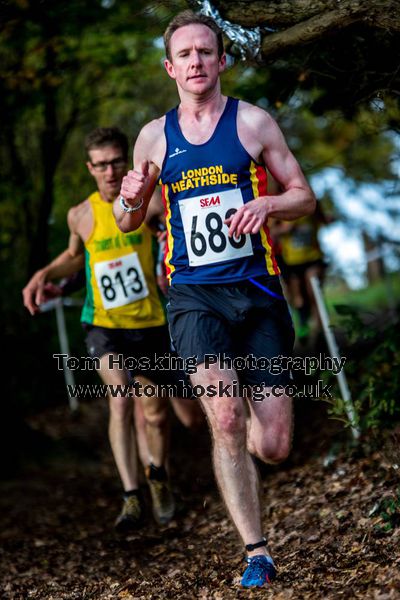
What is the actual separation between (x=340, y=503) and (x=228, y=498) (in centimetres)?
136

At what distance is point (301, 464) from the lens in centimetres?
641

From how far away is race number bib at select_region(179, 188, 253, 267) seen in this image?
3.93 metres

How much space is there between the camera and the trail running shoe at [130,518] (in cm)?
566

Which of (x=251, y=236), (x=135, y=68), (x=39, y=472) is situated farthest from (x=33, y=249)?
(x=251, y=236)

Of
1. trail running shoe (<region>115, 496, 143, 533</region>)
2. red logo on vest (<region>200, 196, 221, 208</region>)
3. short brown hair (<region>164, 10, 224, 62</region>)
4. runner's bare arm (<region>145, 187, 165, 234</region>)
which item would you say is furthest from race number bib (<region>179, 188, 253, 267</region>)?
trail running shoe (<region>115, 496, 143, 533</region>)

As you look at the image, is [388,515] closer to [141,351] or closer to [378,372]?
[378,372]

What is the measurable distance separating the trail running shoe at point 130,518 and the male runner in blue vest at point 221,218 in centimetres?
192

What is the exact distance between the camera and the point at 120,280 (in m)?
5.80

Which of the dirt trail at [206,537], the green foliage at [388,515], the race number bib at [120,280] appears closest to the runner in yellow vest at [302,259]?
the dirt trail at [206,537]

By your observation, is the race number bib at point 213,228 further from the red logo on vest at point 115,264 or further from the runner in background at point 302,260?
the runner in background at point 302,260

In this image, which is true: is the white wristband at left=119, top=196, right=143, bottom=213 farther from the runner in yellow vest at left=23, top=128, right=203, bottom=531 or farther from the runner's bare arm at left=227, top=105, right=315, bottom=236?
the runner in yellow vest at left=23, top=128, right=203, bottom=531

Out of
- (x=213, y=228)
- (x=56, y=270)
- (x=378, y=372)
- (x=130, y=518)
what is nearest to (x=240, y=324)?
(x=213, y=228)

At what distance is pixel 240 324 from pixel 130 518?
2.27 metres

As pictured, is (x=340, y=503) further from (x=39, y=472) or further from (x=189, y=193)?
(x=39, y=472)
